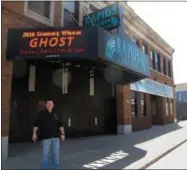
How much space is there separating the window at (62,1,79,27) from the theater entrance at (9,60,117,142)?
7.55 ft

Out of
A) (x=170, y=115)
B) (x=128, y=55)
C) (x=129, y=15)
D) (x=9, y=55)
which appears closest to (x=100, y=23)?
(x=128, y=55)

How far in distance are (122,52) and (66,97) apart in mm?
4994

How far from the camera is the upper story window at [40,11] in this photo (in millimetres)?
11848

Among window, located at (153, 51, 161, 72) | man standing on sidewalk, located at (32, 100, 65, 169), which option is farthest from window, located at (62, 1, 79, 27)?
window, located at (153, 51, 161, 72)

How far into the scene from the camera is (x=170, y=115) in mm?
30062

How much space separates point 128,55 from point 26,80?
16.4 feet

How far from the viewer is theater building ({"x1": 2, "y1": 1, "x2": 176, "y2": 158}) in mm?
9992

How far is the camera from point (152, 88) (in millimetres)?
23734

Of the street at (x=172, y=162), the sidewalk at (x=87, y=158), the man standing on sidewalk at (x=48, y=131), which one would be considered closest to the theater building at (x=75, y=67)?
the sidewalk at (x=87, y=158)

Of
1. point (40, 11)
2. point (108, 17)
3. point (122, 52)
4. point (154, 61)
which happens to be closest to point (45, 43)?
point (122, 52)

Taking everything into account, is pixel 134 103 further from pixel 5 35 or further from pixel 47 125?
pixel 47 125

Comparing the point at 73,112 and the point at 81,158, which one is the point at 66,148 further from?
the point at 73,112

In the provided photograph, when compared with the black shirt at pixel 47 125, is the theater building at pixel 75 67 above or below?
above

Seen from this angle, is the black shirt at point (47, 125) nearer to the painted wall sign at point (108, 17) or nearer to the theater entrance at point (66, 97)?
the theater entrance at point (66, 97)
